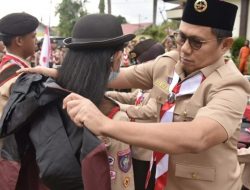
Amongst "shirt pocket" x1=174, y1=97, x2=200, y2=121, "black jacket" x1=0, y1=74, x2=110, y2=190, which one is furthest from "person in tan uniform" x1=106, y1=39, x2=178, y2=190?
"black jacket" x1=0, y1=74, x2=110, y2=190

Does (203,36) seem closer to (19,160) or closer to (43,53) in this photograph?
(19,160)

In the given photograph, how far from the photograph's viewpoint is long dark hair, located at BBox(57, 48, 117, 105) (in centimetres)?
160

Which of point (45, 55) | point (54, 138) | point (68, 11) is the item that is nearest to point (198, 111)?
point (54, 138)

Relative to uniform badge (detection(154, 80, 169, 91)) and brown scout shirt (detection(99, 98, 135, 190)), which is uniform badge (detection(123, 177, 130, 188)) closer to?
brown scout shirt (detection(99, 98, 135, 190))

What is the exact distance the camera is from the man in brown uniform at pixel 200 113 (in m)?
1.40

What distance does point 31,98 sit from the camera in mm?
1653

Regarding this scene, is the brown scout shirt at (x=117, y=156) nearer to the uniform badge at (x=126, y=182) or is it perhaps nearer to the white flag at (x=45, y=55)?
the uniform badge at (x=126, y=182)

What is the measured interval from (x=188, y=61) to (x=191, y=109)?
22cm

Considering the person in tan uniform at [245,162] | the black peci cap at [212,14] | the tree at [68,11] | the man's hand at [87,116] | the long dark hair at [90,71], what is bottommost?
the tree at [68,11]

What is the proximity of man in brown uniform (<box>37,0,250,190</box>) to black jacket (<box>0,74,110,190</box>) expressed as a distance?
0.54 feet

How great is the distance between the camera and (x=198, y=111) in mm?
1644

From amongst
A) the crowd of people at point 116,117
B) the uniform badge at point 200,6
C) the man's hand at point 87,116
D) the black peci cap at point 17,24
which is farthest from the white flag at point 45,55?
the man's hand at point 87,116

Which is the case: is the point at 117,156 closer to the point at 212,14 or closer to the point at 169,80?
the point at 169,80

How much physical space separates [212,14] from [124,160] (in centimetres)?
76
